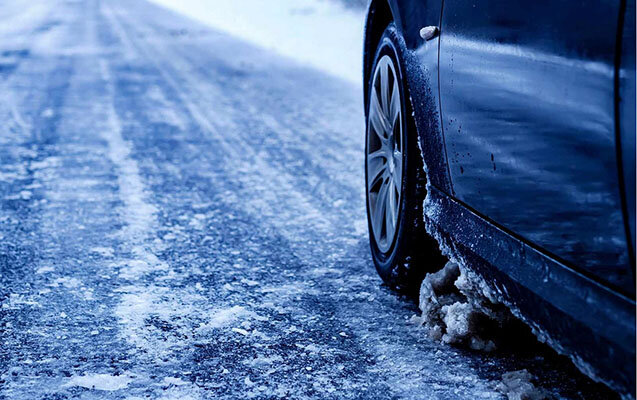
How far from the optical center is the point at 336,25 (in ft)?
59.9

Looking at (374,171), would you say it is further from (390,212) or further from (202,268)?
(202,268)

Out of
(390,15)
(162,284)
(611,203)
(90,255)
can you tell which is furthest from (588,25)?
(90,255)

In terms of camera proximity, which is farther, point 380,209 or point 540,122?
point 380,209

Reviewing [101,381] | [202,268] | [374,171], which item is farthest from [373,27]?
[101,381]

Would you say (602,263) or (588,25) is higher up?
(588,25)

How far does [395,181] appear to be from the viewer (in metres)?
3.12

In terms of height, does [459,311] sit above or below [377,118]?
below

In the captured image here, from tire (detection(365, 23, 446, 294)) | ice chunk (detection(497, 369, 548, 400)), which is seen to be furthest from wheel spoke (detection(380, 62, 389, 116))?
ice chunk (detection(497, 369, 548, 400))

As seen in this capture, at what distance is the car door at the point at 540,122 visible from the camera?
5.29ft

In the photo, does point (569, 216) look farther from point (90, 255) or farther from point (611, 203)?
point (90, 255)

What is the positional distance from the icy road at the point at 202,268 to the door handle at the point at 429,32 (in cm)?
101

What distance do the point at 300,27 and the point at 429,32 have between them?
16.8m

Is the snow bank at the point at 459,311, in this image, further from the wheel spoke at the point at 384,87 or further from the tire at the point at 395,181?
the wheel spoke at the point at 384,87

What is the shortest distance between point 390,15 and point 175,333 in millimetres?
1513
